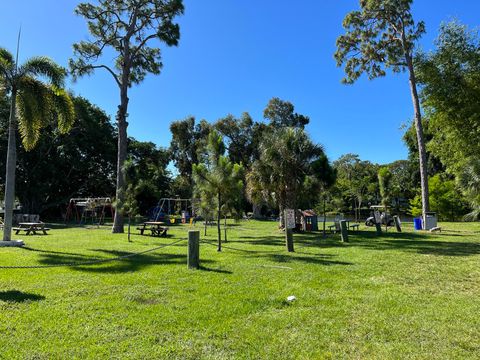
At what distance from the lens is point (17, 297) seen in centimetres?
533

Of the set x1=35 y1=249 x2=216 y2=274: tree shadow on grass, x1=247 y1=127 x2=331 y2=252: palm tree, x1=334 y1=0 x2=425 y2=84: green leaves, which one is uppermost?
x1=334 y1=0 x2=425 y2=84: green leaves

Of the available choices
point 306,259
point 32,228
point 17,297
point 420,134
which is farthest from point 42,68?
point 420,134

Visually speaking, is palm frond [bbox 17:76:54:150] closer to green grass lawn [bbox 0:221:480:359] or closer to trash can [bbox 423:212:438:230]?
green grass lawn [bbox 0:221:480:359]

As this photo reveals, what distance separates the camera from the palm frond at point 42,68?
12.3 metres

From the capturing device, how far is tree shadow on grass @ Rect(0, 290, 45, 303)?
518 centimetres

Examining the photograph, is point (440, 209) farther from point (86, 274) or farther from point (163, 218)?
point (86, 274)

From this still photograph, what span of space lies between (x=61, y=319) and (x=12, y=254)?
6.94 metres

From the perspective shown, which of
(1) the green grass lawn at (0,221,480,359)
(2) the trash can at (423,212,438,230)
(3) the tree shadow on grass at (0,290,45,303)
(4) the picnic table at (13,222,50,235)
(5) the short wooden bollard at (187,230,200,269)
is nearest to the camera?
(1) the green grass lawn at (0,221,480,359)

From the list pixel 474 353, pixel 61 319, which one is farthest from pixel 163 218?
pixel 474 353

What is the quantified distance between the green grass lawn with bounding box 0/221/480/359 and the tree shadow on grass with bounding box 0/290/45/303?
1cm

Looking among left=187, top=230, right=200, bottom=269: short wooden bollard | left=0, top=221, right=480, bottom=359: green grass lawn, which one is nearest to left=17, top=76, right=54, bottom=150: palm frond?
left=0, top=221, right=480, bottom=359: green grass lawn

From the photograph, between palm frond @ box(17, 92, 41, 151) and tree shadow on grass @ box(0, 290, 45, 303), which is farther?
palm frond @ box(17, 92, 41, 151)

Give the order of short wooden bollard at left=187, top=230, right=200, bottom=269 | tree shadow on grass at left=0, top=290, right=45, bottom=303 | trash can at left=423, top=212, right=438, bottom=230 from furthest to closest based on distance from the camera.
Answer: trash can at left=423, top=212, right=438, bottom=230 < short wooden bollard at left=187, top=230, right=200, bottom=269 < tree shadow on grass at left=0, top=290, right=45, bottom=303

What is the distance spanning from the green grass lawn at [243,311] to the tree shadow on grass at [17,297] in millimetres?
14
